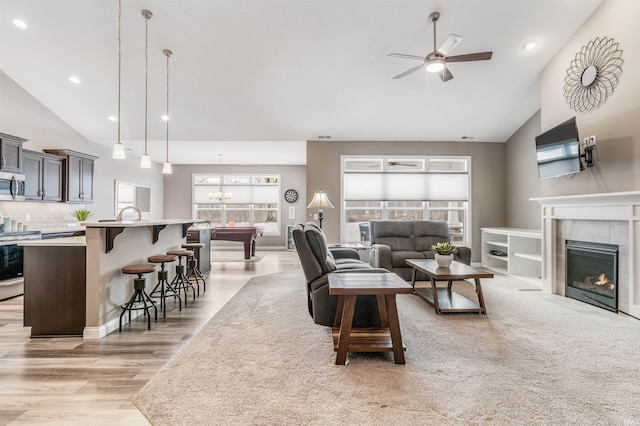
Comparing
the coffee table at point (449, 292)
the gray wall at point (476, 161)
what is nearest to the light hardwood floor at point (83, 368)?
the coffee table at point (449, 292)

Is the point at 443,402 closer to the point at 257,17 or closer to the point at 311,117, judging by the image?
the point at 257,17

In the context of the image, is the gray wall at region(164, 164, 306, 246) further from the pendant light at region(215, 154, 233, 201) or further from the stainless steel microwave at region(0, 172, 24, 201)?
the stainless steel microwave at region(0, 172, 24, 201)

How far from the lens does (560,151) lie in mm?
4016

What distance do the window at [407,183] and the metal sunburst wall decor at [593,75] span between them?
255cm

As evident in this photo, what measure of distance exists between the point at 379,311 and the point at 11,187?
5541mm

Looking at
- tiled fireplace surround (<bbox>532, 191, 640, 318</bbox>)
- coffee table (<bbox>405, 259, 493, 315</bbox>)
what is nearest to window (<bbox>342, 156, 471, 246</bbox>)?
tiled fireplace surround (<bbox>532, 191, 640, 318</bbox>)

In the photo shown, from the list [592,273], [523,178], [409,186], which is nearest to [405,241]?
[409,186]

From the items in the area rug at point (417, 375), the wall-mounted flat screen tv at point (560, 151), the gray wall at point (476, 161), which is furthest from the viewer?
the gray wall at point (476, 161)

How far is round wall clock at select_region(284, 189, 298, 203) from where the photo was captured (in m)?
9.53

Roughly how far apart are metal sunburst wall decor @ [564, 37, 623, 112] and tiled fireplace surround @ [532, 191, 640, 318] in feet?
4.10

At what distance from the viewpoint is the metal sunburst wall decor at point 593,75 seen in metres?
3.61

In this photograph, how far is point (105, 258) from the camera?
9.53 feet

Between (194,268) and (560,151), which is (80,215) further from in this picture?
(560,151)

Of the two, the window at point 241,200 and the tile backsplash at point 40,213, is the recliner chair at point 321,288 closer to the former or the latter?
the tile backsplash at point 40,213
